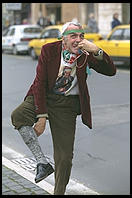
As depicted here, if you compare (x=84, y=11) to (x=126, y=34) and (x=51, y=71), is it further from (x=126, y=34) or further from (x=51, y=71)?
(x=51, y=71)

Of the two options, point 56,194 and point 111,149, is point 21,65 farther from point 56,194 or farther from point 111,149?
point 56,194

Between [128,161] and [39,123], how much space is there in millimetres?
2803

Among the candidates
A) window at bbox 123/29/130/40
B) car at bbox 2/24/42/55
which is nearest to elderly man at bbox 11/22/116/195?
window at bbox 123/29/130/40

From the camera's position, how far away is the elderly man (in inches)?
145

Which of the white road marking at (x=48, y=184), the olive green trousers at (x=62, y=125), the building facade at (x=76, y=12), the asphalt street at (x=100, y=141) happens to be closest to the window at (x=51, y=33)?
the asphalt street at (x=100, y=141)

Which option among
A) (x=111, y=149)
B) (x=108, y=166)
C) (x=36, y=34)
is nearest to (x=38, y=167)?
(x=108, y=166)

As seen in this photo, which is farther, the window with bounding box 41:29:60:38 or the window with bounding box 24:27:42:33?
the window with bounding box 24:27:42:33

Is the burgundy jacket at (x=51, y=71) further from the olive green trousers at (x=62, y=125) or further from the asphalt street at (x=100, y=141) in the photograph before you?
the asphalt street at (x=100, y=141)

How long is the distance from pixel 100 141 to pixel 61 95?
3.37 m

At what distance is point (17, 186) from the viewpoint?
5258 mm

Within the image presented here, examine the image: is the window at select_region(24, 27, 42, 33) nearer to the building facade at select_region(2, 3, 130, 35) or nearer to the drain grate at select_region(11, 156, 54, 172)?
the building facade at select_region(2, 3, 130, 35)

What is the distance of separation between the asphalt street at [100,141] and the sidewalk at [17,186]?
38 centimetres

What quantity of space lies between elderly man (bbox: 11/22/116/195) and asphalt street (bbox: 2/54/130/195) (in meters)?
1.48

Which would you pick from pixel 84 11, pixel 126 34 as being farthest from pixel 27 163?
pixel 84 11
